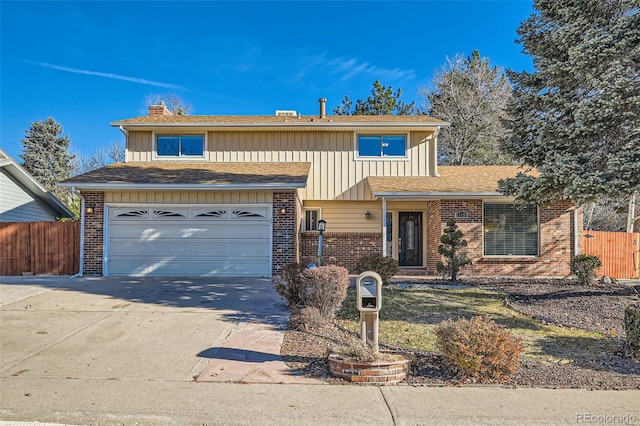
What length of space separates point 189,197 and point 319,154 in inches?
197

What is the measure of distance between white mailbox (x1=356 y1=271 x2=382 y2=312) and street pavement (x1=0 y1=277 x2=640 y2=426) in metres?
0.92

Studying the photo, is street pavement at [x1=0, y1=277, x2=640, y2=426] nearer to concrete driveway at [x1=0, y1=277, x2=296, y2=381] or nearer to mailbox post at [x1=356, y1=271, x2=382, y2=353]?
concrete driveway at [x1=0, y1=277, x2=296, y2=381]

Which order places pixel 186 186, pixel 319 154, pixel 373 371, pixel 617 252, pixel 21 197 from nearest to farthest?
pixel 373 371 < pixel 186 186 < pixel 617 252 < pixel 319 154 < pixel 21 197

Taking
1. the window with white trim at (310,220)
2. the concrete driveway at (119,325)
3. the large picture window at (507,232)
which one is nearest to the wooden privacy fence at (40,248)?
the concrete driveway at (119,325)

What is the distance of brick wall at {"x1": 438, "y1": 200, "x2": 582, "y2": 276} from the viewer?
13289mm

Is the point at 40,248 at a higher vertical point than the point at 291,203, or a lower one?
lower

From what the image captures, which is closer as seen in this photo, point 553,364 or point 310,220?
point 553,364

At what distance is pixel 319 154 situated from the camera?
49.9 ft

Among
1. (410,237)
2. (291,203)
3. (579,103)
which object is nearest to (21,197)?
(291,203)

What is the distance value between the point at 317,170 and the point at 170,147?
540 cm

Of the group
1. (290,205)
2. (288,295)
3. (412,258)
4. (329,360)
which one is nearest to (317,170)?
(290,205)

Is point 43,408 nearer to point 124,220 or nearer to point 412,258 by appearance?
point 124,220

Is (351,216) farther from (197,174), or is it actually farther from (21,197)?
(21,197)

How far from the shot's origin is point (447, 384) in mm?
4605
